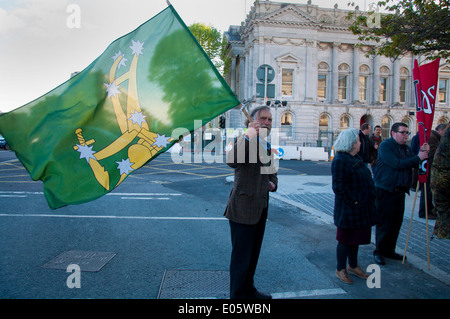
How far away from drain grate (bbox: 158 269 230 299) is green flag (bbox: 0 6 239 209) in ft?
4.41

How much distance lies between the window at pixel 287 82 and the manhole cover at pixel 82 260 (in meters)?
36.3

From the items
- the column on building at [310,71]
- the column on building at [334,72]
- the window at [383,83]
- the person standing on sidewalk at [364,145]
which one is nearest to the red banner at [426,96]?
the person standing on sidewalk at [364,145]

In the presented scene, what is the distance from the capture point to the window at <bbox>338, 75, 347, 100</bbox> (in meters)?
41.3

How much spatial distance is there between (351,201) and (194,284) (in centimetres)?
215

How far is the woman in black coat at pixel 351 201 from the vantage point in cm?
409

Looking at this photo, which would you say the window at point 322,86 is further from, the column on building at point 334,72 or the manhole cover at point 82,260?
the manhole cover at point 82,260

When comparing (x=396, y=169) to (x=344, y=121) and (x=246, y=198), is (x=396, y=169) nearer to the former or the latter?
(x=246, y=198)

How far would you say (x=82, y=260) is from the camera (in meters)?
4.64

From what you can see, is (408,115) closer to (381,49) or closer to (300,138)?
(300,138)

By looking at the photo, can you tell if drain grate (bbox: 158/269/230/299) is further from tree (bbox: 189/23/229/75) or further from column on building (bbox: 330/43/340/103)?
tree (bbox: 189/23/229/75)

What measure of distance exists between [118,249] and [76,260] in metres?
0.67

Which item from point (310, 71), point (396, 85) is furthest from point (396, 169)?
point (396, 85)

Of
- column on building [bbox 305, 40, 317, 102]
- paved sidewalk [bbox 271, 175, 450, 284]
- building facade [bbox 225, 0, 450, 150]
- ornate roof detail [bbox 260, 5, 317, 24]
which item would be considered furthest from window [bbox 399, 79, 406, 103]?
paved sidewalk [bbox 271, 175, 450, 284]

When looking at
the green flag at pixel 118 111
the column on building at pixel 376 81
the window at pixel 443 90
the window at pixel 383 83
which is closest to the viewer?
the green flag at pixel 118 111
